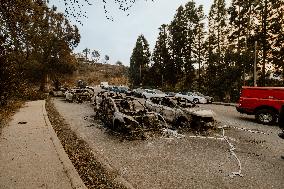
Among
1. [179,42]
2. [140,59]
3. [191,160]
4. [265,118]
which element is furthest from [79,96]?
[140,59]

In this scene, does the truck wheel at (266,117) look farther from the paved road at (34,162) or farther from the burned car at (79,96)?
the burned car at (79,96)

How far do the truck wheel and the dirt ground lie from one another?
11.7 feet

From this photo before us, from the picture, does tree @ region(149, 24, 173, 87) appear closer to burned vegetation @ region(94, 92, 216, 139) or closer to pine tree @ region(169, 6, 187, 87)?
pine tree @ region(169, 6, 187, 87)

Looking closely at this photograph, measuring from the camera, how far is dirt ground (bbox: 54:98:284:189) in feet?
26.2

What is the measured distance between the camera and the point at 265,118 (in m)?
17.7

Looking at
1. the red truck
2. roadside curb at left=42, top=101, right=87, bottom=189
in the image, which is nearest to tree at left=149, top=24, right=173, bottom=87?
the red truck

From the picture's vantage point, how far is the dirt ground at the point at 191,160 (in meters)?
7.98

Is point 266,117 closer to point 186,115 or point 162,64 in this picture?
point 186,115

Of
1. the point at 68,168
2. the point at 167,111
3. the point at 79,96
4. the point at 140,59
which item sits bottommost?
the point at 68,168

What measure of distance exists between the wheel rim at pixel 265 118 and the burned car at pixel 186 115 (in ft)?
13.0

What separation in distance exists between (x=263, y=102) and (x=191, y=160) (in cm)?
974

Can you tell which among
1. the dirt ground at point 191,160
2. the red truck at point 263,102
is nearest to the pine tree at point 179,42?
the red truck at point 263,102

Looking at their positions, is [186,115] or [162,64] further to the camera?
[162,64]

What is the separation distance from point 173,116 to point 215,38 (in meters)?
41.5
